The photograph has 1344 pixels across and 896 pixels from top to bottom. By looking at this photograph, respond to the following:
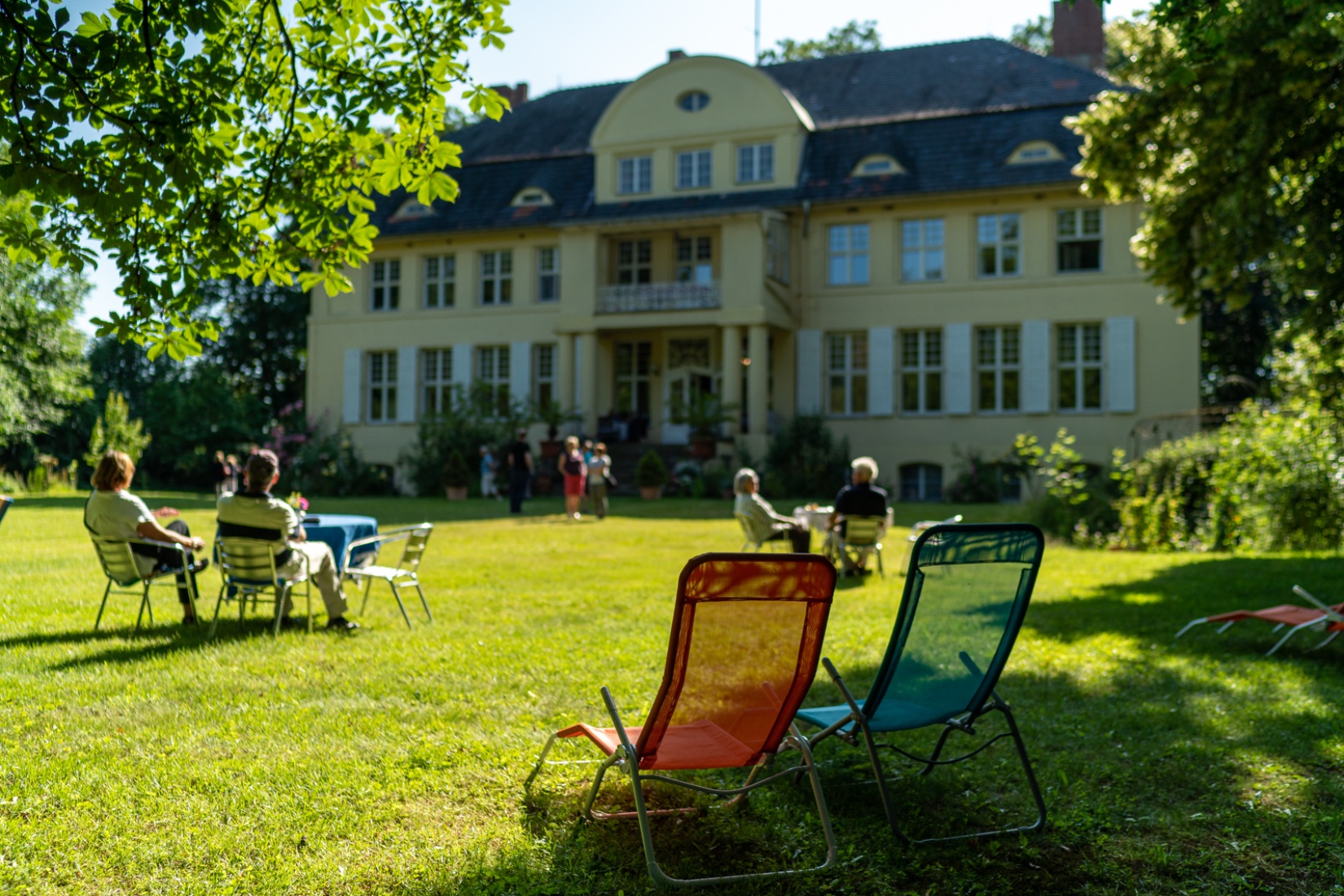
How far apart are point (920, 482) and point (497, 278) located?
12.9 metres

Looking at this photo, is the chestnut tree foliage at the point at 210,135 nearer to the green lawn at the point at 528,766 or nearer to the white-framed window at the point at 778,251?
the green lawn at the point at 528,766

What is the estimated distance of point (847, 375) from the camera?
92.9 feet

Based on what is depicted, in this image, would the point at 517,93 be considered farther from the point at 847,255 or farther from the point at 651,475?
the point at 651,475

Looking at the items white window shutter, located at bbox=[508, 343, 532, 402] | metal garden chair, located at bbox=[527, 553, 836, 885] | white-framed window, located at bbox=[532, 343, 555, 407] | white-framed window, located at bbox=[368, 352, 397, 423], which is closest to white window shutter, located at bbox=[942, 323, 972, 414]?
white-framed window, located at bbox=[532, 343, 555, 407]

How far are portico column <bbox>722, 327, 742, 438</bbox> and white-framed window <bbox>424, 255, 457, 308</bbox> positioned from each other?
919 centimetres

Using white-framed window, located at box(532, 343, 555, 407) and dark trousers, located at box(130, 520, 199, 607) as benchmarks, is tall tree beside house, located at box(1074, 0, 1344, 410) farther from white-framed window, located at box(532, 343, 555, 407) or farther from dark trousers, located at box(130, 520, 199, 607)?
white-framed window, located at box(532, 343, 555, 407)

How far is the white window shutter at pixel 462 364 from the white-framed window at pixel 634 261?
471 cm

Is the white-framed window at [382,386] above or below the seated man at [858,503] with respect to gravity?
above

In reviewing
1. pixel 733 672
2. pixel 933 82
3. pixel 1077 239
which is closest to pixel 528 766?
pixel 733 672

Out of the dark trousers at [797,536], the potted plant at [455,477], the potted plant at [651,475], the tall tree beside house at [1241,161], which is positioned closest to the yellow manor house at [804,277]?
the potted plant at [651,475]

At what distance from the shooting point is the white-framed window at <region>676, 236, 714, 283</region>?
29781mm

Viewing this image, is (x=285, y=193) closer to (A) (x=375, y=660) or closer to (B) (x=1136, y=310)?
(A) (x=375, y=660)

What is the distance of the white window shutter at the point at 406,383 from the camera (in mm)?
31828

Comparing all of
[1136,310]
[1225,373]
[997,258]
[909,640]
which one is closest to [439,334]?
[997,258]
